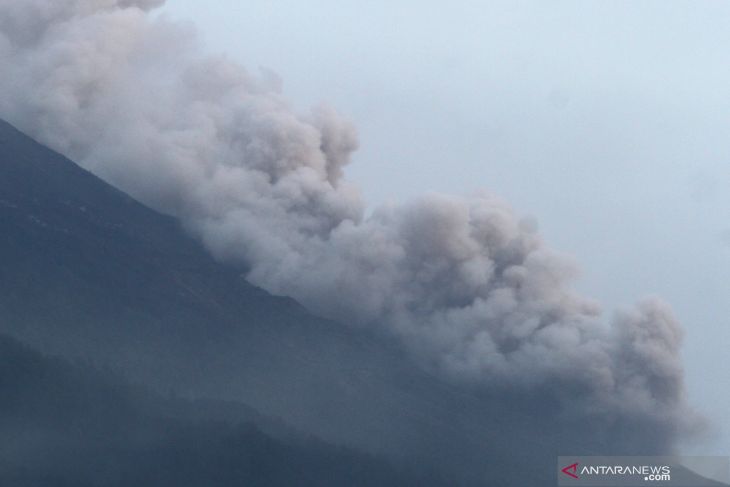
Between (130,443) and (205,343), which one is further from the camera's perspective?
(205,343)

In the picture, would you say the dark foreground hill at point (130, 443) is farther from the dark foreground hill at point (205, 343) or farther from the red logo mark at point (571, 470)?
the red logo mark at point (571, 470)

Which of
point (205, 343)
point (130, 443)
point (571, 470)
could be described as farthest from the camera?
point (205, 343)

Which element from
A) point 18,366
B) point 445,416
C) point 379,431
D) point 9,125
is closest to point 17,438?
point 18,366

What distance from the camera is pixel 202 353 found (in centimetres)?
4006

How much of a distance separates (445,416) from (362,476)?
7839 mm

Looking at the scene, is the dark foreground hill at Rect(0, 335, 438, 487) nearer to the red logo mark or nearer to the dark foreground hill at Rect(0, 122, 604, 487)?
the dark foreground hill at Rect(0, 122, 604, 487)

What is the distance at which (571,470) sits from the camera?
35781 mm

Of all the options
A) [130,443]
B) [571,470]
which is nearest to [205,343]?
[130,443]

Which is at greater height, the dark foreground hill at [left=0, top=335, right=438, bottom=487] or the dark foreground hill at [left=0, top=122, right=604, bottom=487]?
the dark foreground hill at [left=0, top=122, right=604, bottom=487]

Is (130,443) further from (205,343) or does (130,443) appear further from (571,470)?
(571,470)

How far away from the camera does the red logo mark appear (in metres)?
35.2

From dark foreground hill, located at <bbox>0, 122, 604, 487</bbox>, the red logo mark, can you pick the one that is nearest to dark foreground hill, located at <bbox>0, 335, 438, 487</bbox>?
dark foreground hill, located at <bbox>0, 122, 604, 487</bbox>

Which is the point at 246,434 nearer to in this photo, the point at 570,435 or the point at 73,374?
the point at 73,374

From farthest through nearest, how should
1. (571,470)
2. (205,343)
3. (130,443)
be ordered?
(205,343) < (571,470) < (130,443)
